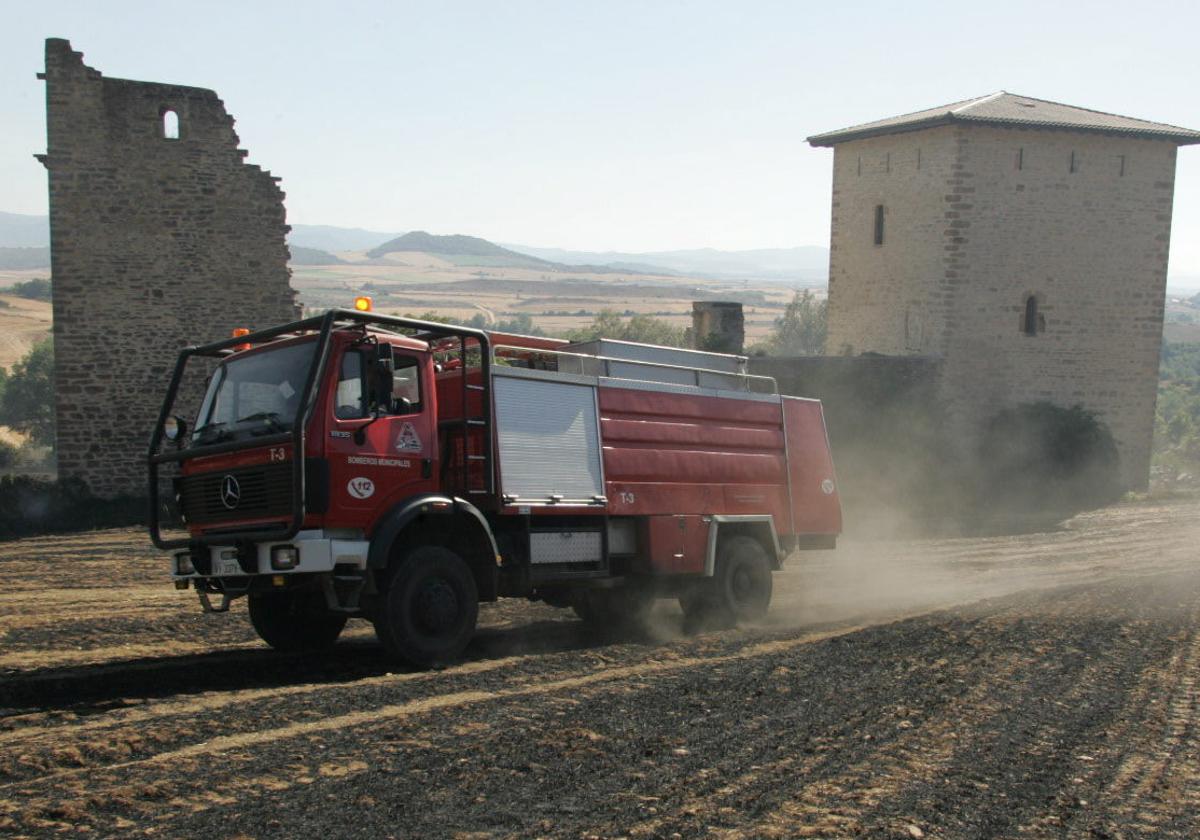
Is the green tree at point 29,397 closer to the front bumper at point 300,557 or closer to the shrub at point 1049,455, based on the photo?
the shrub at point 1049,455

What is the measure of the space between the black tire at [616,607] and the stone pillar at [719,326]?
17967 millimetres

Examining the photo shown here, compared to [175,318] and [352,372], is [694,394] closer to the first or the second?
[352,372]

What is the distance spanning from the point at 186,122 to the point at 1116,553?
1983cm

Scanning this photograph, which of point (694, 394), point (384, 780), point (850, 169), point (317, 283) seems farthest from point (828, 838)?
point (317, 283)

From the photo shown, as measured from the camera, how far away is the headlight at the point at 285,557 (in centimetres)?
919

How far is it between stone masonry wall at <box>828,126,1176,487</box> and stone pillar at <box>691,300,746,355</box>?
530 cm

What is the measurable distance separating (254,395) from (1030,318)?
89.4 ft

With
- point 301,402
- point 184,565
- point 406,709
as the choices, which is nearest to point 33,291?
point 184,565

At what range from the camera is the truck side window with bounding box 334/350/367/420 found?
9.59 m

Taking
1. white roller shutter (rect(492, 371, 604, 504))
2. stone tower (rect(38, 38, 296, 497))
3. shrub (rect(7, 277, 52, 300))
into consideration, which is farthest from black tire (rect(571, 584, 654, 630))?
shrub (rect(7, 277, 52, 300))

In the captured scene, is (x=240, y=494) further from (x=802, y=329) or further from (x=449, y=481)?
(x=802, y=329)

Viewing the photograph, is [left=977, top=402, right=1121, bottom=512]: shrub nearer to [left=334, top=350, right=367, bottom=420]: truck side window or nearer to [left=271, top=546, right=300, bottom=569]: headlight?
[left=334, top=350, right=367, bottom=420]: truck side window

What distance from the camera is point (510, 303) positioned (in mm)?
168500

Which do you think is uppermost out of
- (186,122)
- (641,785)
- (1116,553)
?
(186,122)
